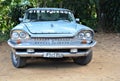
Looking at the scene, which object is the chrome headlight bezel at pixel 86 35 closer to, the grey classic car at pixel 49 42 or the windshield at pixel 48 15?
the grey classic car at pixel 49 42

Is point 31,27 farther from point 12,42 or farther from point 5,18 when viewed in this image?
point 5,18

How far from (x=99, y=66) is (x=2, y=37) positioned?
6363 mm

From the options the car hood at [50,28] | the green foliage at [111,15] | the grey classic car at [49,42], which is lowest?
the green foliage at [111,15]

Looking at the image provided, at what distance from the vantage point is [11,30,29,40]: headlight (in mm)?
8164

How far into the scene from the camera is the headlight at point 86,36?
8.29 metres

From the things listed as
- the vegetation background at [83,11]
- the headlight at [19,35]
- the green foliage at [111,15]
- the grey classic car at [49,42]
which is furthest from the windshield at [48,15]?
the green foliage at [111,15]

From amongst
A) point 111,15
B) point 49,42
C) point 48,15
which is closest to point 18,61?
point 49,42

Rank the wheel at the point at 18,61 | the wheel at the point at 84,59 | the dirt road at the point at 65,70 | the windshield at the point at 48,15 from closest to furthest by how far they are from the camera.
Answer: the dirt road at the point at 65,70
the wheel at the point at 18,61
the wheel at the point at 84,59
the windshield at the point at 48,15

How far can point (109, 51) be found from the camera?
35.8 feet

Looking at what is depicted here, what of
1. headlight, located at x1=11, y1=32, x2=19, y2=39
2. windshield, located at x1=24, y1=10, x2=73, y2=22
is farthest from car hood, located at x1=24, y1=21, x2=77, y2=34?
windshield, located at x1=24, y1=10, x2=73, y2=22

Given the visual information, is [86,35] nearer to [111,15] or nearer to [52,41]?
[52,41]

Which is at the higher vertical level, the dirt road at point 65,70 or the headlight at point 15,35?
the headlight at point 15,35

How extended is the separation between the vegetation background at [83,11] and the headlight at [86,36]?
7.34m

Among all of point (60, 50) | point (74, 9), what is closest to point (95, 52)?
point (60, 50)
